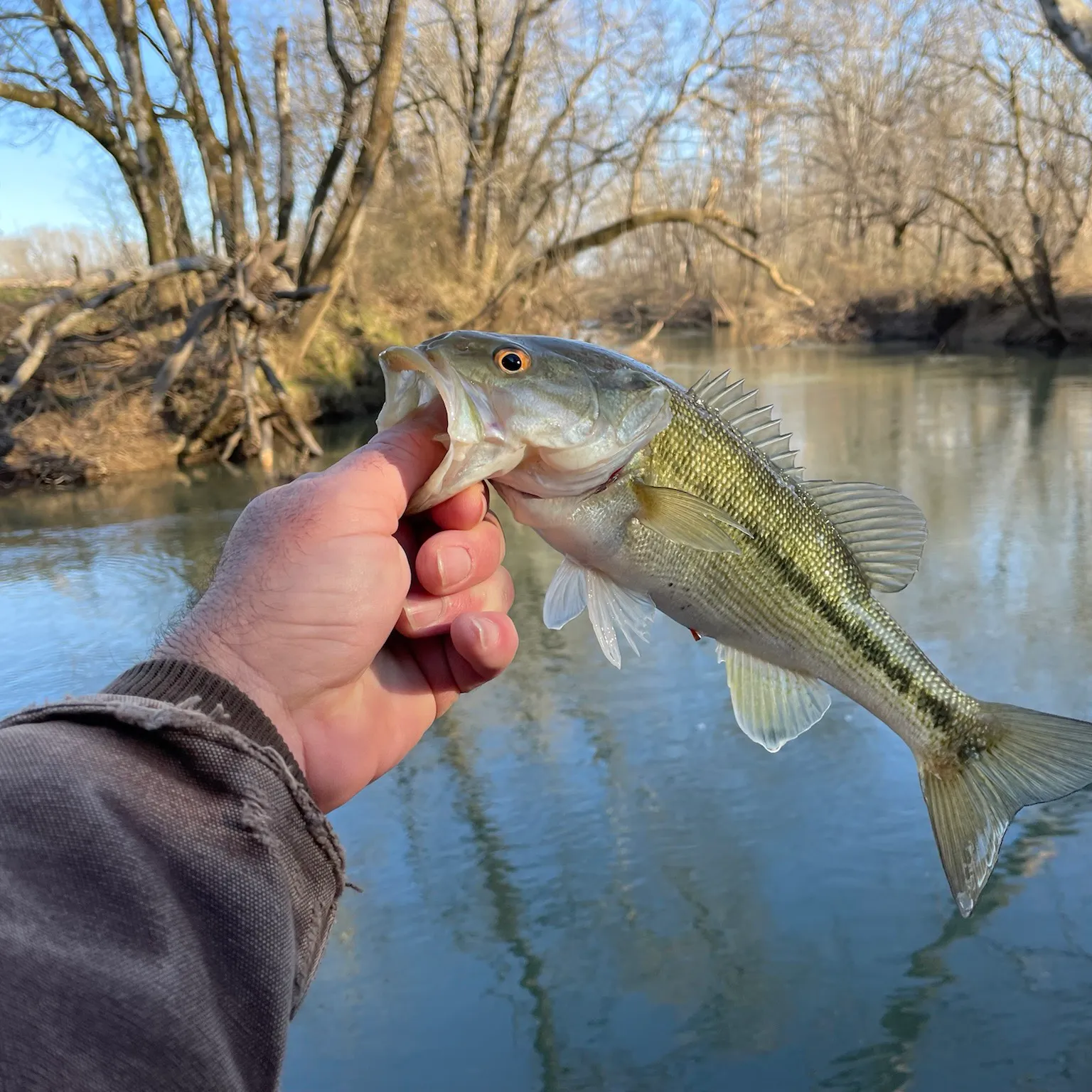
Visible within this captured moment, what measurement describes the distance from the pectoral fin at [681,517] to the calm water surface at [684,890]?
6.05 ft

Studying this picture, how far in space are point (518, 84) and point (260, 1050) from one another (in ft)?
70.0

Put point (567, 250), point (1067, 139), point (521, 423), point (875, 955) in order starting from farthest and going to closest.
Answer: point (1067, 139) < point (567, 250) < point (875, 955) < point (521, 423)

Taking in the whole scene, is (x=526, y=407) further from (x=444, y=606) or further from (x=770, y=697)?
(x=770, y=697)

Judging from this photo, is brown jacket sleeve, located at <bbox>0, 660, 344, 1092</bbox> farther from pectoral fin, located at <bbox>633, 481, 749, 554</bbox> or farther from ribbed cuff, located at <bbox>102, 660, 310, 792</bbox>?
pectoral fin, located at <bbox>633, 481, 749, 554</bbox>

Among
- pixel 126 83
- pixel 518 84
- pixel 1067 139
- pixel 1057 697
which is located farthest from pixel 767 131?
pixel 1057 697

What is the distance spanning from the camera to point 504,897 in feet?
11.4

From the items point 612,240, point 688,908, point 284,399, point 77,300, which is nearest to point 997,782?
point 688,908

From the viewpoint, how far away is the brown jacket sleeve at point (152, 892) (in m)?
0.99

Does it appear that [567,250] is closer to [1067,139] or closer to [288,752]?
[1067,139]

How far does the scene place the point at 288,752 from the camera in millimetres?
1551

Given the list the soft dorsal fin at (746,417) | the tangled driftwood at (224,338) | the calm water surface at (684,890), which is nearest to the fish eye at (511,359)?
the soft dorsal fin at (746,417)

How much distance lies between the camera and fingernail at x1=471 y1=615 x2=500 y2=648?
83.0 inches

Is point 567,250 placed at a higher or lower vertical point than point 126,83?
lower

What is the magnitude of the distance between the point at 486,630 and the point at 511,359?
668 millimetres
